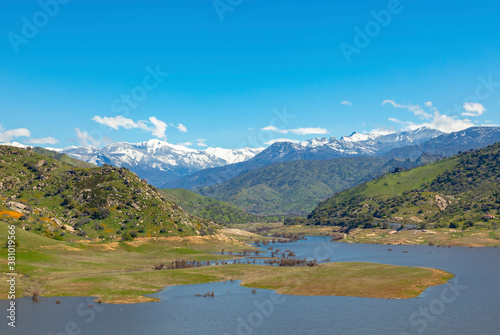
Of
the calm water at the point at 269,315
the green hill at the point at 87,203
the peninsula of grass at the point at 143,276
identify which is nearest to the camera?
the calm water at the point at 269,315

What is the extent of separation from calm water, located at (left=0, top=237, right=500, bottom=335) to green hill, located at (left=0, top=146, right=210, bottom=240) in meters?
80.6

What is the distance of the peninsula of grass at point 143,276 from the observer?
257ft

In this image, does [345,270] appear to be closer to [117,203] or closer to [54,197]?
[117,203]

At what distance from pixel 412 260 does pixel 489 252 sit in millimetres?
39126

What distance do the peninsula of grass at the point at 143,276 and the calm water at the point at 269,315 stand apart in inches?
202

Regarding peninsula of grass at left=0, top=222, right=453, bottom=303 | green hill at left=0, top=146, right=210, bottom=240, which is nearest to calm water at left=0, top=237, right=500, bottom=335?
peninsula of grass at left=0, top=222, right=453, bottom=303

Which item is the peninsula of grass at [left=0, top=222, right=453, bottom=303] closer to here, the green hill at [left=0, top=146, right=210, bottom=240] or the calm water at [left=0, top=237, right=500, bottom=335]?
the calm water at [left=0, top=237, right=500, bottom=335]

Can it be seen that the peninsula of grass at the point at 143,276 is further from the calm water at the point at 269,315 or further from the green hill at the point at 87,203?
the green hill at the point at 87,203

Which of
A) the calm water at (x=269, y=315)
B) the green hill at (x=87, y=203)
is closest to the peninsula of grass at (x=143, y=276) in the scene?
the calm water at (x=269, y=315)

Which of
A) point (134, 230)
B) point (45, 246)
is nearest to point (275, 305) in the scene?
point (45, 246)

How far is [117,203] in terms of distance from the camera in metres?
174

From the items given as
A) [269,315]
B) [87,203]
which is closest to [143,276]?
[269,315]

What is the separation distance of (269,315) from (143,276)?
4221 centimetres

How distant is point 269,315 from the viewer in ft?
209
